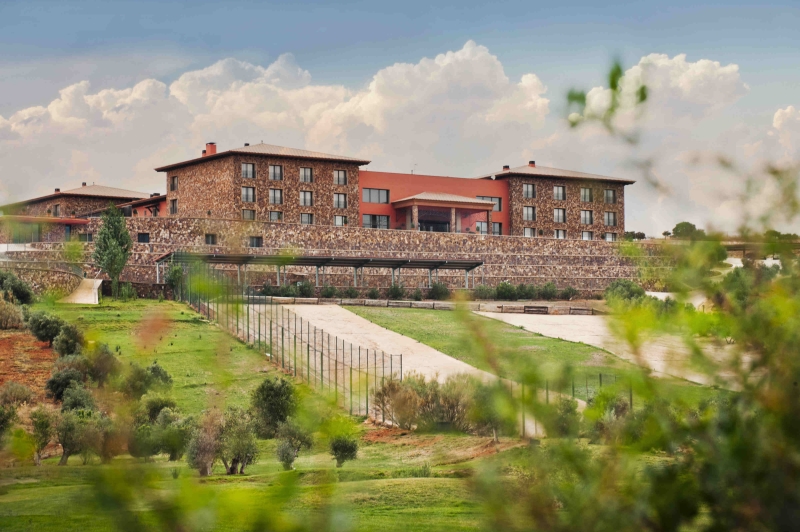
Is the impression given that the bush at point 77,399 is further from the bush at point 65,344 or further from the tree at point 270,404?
the bush at point 65,344

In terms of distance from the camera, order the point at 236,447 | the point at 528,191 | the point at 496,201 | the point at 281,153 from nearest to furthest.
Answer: the point at 236,447, the point at 281,153, the point at 496,201, the point at 528,191

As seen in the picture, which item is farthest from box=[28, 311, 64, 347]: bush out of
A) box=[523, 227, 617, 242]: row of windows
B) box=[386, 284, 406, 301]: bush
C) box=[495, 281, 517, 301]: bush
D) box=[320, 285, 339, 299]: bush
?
box=[523, 227, 617, 242]: row of windows

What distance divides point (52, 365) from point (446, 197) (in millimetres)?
33284

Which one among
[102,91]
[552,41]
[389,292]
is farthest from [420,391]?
[389,292]

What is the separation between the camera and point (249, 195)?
48750 millimetres

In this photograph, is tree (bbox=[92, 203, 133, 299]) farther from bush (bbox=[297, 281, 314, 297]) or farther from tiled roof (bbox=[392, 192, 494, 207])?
tiled roof (bbox=[392, 192, 494, 207])

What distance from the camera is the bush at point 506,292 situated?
4172 centimetres

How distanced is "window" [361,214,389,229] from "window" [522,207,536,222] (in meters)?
9.11

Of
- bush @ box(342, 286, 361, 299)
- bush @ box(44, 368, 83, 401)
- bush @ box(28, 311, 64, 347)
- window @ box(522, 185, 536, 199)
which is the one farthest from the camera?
window @ box(522, 185, 536, 199)

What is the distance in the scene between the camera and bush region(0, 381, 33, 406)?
54.5 ft

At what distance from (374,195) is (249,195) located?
24.1ft

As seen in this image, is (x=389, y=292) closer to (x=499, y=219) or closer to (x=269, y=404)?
(x=499, y=219)

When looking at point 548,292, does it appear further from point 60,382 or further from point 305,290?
point 60,382

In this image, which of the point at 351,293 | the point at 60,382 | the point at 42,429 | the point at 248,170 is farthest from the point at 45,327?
the point at 248,170
